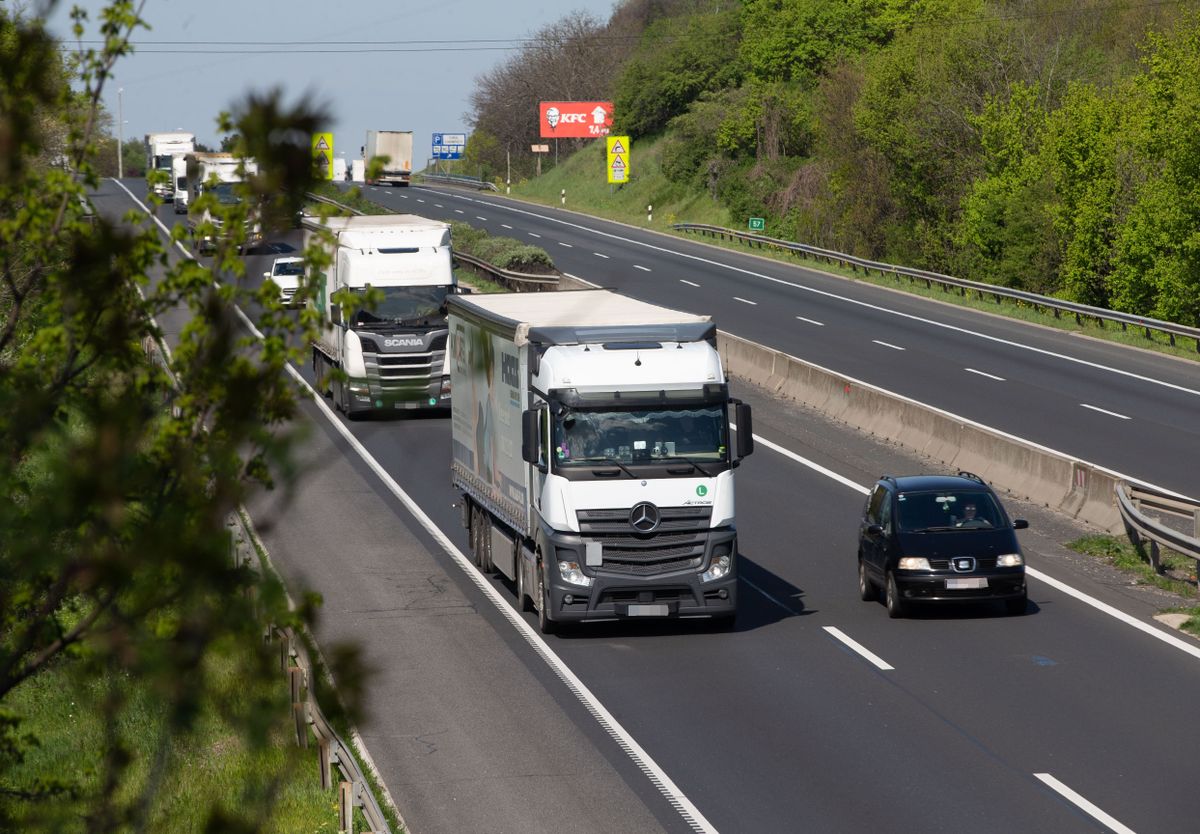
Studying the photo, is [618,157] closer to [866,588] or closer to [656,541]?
[866,588]

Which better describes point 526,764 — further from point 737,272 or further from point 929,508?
point 737,272

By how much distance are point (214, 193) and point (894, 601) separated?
1476cm

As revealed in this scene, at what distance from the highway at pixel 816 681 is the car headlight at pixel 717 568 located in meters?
0.81

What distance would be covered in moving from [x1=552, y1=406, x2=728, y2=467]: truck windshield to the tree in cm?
1240

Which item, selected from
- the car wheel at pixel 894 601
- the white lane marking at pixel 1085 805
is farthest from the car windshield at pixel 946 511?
the white lane marking at pixel 1085 805

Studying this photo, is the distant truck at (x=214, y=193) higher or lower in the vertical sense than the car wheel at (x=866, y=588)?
higher

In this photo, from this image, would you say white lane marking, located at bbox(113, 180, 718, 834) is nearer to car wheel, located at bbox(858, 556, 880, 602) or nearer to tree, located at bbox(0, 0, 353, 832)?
tree, located at bbox(0, 0, 353, 832)

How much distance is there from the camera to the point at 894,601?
19.5 meters

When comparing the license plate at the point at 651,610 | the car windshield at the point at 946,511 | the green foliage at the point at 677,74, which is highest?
the green foliage at the point at 677,74

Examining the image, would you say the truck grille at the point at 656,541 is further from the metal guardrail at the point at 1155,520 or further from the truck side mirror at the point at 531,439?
the metal guardrail at the point at 1155,520

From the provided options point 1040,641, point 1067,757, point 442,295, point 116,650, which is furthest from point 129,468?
point 442,295

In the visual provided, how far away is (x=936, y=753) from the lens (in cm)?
1435

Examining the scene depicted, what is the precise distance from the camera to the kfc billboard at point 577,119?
123m

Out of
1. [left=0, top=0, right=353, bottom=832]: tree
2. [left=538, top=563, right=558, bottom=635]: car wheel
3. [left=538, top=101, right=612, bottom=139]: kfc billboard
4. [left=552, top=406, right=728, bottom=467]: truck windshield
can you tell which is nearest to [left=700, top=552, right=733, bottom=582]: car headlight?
[left=552, top=406, right=728, bottom=467]: truck windshield
